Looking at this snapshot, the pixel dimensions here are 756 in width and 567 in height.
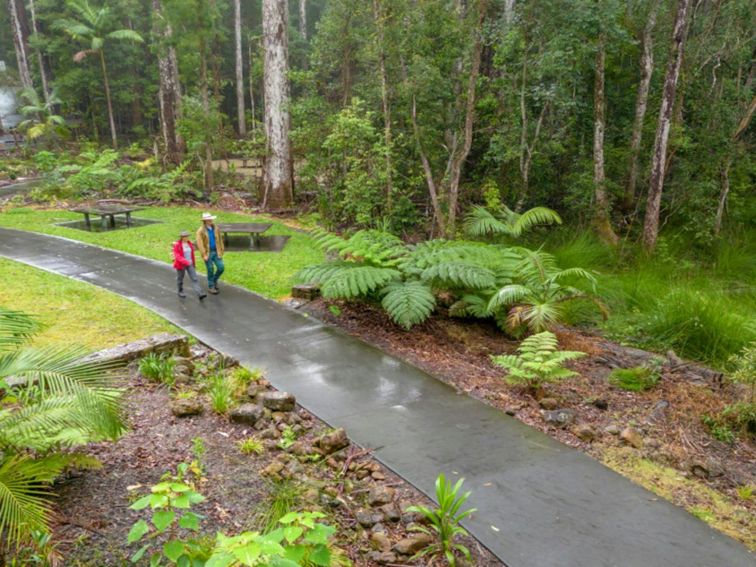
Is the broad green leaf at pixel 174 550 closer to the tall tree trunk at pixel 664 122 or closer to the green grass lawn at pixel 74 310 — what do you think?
the green grass lawn at pixel 74 310

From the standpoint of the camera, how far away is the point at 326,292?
23.4 ft

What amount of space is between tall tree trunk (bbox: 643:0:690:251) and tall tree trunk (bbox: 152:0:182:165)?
15.9 m

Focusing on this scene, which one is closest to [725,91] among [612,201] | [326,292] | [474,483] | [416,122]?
[612,201]

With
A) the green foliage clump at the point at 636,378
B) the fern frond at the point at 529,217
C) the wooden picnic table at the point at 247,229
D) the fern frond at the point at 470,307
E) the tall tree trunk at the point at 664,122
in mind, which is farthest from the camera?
the wooden picnic table at the point at 247,229

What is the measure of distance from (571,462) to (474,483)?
994 millimetres

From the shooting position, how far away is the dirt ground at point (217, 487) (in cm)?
348

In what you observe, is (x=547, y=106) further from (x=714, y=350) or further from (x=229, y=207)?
(x=229, y=207)

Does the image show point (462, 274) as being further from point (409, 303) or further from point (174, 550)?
point (174, 550)

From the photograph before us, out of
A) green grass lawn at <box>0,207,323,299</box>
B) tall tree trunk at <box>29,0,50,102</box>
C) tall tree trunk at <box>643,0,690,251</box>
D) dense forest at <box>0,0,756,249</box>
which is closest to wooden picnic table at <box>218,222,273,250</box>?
green grass lawn at <box>0,207,323,299</box>

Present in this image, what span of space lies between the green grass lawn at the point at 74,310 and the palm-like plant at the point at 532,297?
182 inches

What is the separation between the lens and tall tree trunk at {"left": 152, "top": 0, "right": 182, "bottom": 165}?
19.7 meters

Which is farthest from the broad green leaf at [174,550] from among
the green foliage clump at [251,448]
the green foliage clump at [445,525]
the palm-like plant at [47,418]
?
the green foliage clump at [251,448]

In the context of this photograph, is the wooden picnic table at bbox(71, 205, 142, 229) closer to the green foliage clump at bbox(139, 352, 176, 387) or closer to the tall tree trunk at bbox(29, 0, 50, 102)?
the green foliage clump at bbox(139, 352, 176, 387)

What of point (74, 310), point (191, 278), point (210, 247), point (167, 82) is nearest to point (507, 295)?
point (210, 247)
